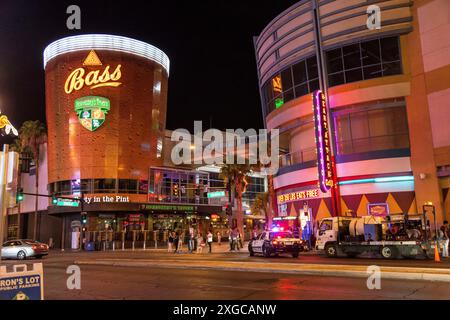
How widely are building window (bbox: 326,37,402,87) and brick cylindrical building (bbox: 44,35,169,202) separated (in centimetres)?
2971

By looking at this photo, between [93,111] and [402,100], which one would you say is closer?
[402,100]

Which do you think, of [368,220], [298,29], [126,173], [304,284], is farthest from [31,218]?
[304,284]

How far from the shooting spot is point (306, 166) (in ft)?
110

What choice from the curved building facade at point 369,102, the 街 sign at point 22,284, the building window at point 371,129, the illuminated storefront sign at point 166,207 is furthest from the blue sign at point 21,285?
the illuminated storefront sign at point 166,207

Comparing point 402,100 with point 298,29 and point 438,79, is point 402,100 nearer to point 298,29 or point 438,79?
point 438,79

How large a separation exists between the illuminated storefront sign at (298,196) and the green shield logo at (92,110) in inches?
1059

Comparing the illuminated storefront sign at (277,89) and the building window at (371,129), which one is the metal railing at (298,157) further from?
the illuminated storefront sign at (277,89)

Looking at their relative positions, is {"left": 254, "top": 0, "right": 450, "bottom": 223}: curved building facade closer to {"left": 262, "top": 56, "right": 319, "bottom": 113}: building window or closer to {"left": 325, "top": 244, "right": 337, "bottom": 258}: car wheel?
{"left": 262, "top": 56, "right": 319, "bottom": 113}: building window

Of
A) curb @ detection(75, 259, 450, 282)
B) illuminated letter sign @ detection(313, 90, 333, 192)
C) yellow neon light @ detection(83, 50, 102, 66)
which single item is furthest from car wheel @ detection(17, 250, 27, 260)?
yellow neon light @ detection(83, 50, 102, 66)

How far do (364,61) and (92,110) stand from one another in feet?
112

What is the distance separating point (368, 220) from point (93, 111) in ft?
127

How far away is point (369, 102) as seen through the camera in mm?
31359

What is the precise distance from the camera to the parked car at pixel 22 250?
3244 cm

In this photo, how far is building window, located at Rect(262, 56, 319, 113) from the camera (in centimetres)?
3388
